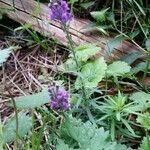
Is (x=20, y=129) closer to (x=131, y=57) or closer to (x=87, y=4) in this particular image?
(x=131, y=57)

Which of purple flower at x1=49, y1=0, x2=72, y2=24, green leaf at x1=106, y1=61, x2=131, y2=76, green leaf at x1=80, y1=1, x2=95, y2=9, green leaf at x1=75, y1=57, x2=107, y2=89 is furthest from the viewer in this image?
green leaf at x1=80, y1=1, x2=95, y2=9

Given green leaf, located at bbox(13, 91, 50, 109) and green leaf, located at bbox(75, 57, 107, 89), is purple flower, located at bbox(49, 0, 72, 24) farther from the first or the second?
green leaf, located at bbox(13, 91, 50, 109)

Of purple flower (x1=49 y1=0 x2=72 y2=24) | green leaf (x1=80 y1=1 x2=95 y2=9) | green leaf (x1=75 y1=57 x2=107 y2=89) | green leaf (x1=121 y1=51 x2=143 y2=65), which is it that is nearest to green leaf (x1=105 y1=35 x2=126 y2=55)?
green leaf (x1=121 y1=51 x2=143 y2=65)

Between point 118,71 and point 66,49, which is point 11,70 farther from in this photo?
point 118,71

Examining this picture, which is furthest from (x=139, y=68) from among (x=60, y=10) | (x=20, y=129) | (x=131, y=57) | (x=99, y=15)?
(x=20, y=129)

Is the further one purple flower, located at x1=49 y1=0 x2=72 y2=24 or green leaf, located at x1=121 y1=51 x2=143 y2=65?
green leaf, located at x1=121 y1=51 x2=143 y2=65

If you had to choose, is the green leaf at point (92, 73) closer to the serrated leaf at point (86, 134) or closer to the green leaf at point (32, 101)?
the serrated leaf at point (86, 134)

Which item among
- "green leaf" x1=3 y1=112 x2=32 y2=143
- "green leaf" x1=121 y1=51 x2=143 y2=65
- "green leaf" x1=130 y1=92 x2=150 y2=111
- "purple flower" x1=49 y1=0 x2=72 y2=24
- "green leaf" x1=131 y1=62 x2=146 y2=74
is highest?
"purple flower" x1=49 y1=0 x2=72 y2=24
